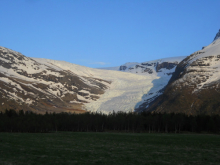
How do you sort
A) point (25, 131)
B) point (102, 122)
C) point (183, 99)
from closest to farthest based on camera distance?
1. point (25, 131)
2. point (102, 122)
3. point (183, 99)

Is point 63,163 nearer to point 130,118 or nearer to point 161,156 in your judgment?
point 161,156

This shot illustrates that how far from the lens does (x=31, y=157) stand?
126ft

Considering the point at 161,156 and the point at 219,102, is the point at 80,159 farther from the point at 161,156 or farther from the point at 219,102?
the point at 219,102

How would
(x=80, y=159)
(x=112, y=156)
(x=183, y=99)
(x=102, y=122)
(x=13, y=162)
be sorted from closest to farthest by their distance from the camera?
(x=13, y=162) < (x=80, y=159) < (x=112, y=156) < (x=102, y=122) < (x=183, y=99)

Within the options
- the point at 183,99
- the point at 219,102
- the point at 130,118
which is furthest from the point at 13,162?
the point at 183,99

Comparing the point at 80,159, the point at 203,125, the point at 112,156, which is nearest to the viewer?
the point at 80,159

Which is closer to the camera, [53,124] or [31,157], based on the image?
[31,157]

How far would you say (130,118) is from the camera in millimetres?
141125

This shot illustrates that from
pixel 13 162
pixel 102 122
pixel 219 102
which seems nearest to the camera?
pixel 13 162

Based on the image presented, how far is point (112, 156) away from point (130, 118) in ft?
330

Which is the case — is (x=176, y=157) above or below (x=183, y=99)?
below

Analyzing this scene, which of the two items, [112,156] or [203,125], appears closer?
[112,156]

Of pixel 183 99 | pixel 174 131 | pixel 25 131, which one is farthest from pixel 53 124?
pixel 183 99

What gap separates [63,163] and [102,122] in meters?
106
